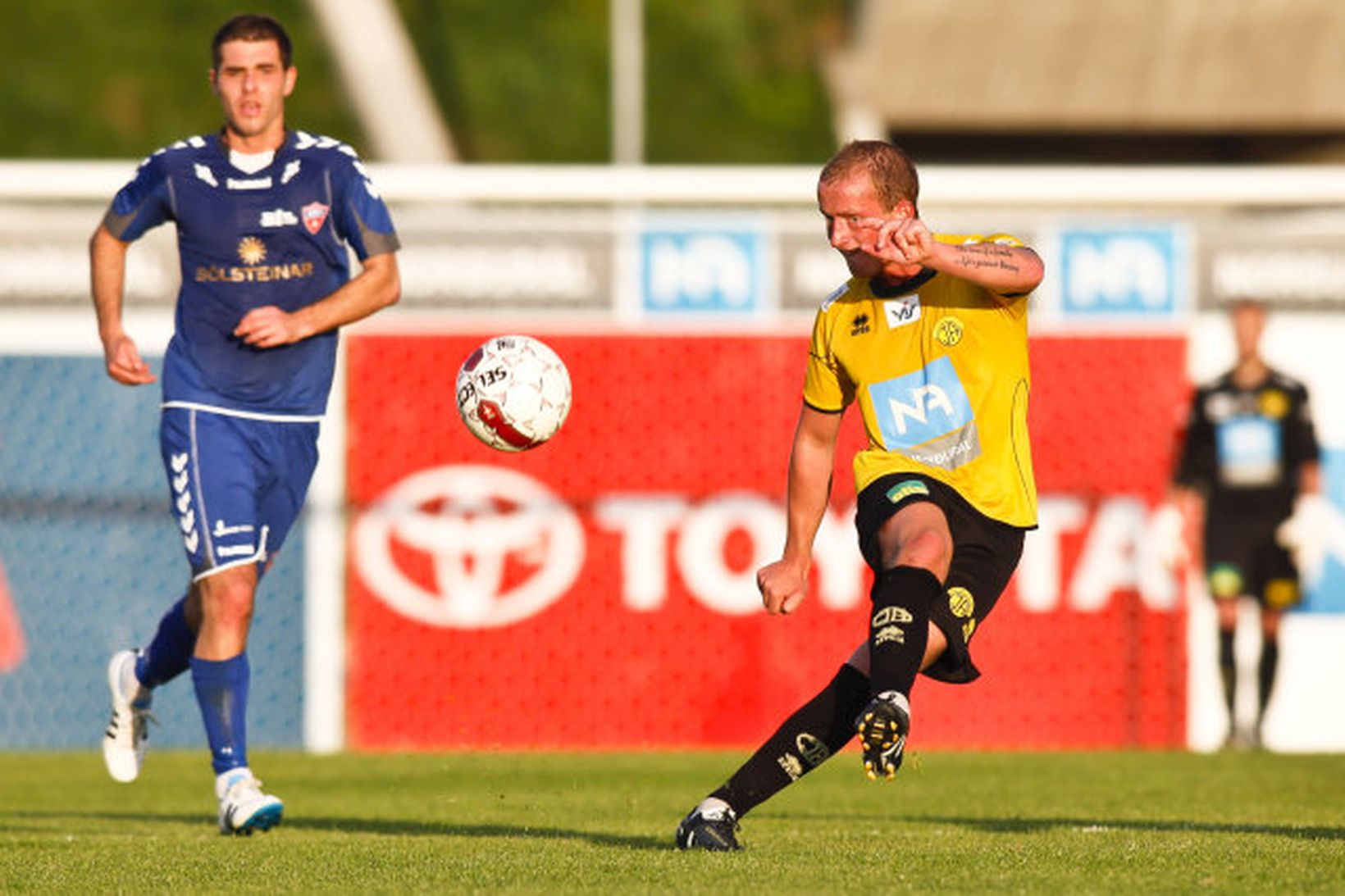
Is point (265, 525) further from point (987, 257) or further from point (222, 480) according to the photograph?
point (987, 257)

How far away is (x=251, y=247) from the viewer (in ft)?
27.8

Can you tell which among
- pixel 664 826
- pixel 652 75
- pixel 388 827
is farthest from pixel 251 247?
pixel 652 75

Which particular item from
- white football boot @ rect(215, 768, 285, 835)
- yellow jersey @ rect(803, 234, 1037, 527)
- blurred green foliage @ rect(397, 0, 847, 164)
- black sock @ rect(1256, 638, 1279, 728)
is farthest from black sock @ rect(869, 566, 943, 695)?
blurred green foliage @ rect(397, 0, 847, 164)

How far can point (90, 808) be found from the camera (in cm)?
1006

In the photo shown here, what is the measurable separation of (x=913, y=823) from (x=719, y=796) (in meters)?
1.80

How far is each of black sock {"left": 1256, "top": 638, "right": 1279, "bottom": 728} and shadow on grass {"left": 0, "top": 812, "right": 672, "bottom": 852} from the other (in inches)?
241

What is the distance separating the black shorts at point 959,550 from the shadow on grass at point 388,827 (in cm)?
105

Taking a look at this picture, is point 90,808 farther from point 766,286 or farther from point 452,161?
point 452,161

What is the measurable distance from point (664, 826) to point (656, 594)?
18.3 feet

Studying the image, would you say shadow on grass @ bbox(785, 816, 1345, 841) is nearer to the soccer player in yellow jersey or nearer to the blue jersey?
the soccer player in yellow jersey

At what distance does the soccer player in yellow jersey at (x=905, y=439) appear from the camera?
6984mm

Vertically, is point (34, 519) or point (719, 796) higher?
point (34, 519)

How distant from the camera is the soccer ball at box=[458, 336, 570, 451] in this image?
8.26 metres

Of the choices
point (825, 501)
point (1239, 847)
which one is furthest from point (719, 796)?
point (1239, 847)
